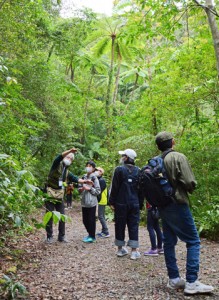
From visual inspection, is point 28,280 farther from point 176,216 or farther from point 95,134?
point 95,134

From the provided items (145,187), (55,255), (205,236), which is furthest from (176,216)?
(205,236)

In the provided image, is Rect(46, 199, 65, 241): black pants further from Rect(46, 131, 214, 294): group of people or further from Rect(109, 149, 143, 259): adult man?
Rect(109, 149, 143, 259): adult man

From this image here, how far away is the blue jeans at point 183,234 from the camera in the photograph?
3324mm

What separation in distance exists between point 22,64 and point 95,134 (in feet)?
Answer: 47.9

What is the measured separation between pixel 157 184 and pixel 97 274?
1.69 meters

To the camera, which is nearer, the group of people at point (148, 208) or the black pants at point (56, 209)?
the group of people at point (148, 208)

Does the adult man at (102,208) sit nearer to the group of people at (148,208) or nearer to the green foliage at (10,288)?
the group of people at (148,208)

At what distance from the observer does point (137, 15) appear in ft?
20.4

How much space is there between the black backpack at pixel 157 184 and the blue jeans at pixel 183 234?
4.4 inches

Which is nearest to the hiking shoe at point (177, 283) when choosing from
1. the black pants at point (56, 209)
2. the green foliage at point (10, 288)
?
the green foliage at point (10, 288)

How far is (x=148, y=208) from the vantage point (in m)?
5.36

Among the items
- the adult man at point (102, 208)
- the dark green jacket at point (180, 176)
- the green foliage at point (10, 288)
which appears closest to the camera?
the green foliage at point (10, 288)

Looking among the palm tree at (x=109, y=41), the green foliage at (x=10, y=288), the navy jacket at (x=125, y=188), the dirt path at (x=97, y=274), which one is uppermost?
the palm tree at (x=109, y=41)

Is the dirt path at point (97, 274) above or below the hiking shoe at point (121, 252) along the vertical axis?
below
